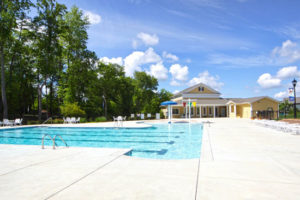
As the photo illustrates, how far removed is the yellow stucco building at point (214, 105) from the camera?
28711 millimetres

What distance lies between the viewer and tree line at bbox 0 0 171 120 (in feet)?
73.3

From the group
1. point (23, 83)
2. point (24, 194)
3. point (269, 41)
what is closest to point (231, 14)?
point (269, 41)

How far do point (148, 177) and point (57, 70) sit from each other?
2949cm

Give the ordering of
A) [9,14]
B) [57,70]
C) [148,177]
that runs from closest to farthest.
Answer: [148,177] < [9,14] < [57,70]

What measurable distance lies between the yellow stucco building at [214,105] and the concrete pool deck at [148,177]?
2155 cm

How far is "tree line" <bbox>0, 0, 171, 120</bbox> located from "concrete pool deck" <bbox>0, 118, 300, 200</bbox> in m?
21.6

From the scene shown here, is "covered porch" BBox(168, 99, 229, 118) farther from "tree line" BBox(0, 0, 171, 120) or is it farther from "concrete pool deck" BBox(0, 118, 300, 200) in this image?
"concrete pool deck" BBox(0, 118, 300, 200)

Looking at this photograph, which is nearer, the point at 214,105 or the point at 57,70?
the point at 57,70

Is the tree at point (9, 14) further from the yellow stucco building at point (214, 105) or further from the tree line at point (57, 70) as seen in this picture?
the yellow stucco building at point (214, 105)

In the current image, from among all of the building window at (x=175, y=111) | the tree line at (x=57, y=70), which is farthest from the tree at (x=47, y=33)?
the building window at (x=175, y=111)

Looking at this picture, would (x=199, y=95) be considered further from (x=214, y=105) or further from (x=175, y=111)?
(x=175, y=111)

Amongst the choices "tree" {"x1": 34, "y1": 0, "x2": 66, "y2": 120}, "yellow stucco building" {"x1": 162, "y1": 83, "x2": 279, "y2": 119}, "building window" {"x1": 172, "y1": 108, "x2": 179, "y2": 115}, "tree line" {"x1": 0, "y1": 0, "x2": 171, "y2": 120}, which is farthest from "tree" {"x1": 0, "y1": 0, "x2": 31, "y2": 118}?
"building window" {"x1": 172, "y1": 108, "x2": 179, "y2": 115}

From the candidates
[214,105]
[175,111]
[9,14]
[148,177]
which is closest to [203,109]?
[214,105]

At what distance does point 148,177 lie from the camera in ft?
11.7
